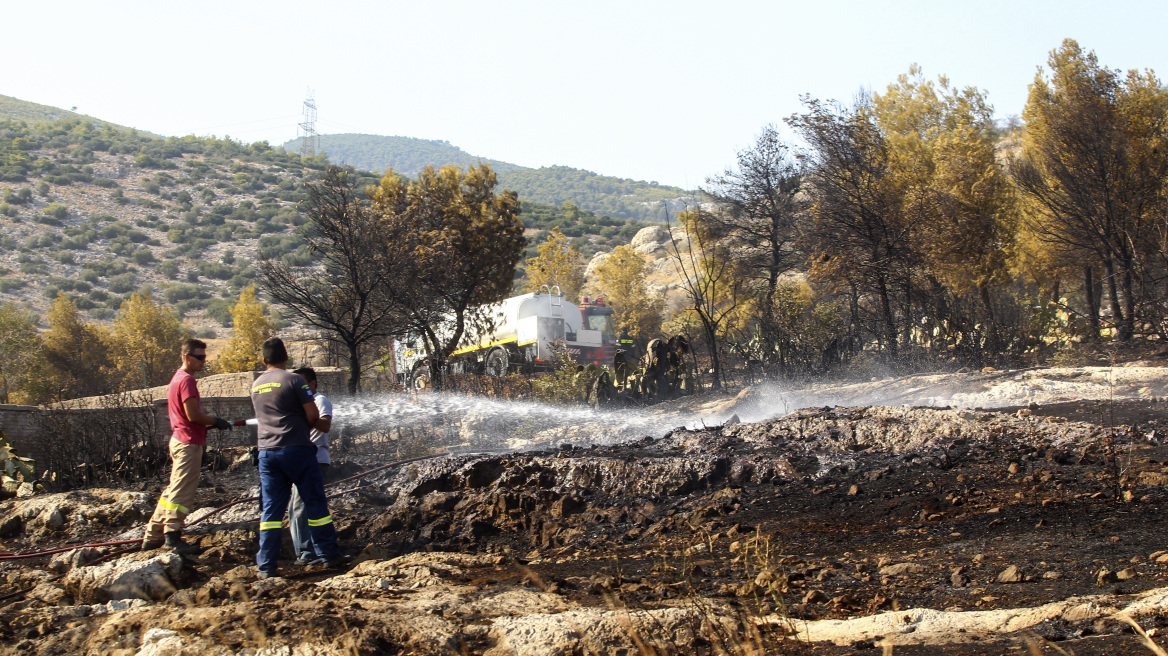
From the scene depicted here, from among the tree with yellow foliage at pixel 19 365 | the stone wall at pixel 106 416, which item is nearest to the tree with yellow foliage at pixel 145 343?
the tree with yellow foliage at pixel 19 365

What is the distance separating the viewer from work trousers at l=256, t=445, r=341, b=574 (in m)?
6.02

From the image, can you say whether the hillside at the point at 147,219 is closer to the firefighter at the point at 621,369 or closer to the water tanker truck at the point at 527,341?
the water tanker truck at the point at 527,341

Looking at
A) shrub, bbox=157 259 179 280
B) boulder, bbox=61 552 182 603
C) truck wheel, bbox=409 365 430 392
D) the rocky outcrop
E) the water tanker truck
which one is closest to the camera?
boulder, bbox=61 552 182 603

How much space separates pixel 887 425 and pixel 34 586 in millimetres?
9225

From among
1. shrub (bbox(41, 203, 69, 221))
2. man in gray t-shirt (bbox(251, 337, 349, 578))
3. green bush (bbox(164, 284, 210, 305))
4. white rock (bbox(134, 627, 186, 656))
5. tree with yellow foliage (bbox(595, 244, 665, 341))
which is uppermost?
shrub (bbox(41, 203, 69, 221))

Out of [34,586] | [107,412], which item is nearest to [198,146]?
[107,412]

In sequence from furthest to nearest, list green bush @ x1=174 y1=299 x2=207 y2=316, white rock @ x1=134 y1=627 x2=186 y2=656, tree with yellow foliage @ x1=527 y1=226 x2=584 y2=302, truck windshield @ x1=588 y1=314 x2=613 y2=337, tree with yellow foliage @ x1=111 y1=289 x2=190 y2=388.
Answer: green bush @ x1=174 y1=299 x2=207 y2=316 → tree with yellow foliage @ x1=527 y1=226 x2=584 y2=302 → tree with yellow foliage @ x1=111 y1=289 x2=190 y2=388 → truck windshield @ x1=588 y1=314 x2=613 y2=337 → white rock @ x1=134 y1=627 x2=186 y2=656

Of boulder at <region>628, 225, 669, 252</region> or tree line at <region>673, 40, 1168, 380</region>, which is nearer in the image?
tree line at <region>673, 40, 1168, 380</region>

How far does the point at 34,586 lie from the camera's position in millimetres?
5758

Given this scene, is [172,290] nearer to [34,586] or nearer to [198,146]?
[198,146]

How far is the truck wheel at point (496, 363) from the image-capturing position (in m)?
23.7

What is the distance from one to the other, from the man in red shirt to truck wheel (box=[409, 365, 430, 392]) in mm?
16173

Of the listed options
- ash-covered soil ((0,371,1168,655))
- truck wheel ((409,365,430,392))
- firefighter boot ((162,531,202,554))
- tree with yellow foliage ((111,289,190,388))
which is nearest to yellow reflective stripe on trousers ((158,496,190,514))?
firefighter boot ((162,531,202,554))

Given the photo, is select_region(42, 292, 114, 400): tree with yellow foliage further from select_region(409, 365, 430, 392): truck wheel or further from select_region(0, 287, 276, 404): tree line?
select_region(409, 365, 430, 392): truck wheel
